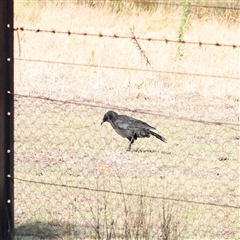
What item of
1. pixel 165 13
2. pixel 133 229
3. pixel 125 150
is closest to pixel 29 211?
pixel 133 229

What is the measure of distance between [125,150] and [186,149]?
2.11 feet

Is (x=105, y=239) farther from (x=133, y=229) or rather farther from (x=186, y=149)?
(x=186, y=149)

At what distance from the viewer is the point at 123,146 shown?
29.2 ft

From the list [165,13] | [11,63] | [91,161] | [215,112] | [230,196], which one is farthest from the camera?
[165,13]

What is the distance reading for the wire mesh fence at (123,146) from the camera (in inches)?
227

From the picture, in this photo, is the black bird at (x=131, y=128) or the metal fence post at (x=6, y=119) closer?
the metal fence post at (x=6, y=119)

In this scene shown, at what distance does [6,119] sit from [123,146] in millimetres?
4246

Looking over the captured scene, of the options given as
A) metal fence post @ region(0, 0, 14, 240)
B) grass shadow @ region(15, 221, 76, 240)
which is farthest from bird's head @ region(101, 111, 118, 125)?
metal fence post @ region(0, 0, 14, 240)

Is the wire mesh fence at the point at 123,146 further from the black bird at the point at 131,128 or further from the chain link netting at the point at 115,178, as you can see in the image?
the black bird at the point at 131,128

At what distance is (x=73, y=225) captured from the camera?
5742mm

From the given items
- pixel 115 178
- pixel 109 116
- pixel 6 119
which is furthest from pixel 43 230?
pixel 109 116

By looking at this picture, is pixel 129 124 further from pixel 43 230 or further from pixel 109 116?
pixel 43 230

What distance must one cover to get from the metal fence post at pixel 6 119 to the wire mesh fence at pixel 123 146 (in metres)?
0.18

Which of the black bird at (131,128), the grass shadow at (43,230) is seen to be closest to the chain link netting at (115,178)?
the grass shadow at (43,230)
